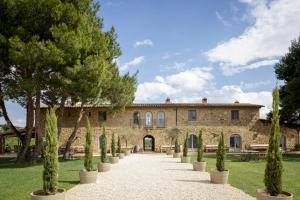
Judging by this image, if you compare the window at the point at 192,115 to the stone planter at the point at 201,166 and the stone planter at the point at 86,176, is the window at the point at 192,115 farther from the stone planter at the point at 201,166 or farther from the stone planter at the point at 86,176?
the stone planter at the point at 86,176

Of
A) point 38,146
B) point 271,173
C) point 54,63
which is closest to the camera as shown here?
point 271,173

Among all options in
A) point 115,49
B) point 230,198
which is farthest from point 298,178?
point 115,49

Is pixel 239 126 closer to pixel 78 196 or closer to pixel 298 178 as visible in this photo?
pixel 298 178

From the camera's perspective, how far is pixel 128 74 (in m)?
27.1

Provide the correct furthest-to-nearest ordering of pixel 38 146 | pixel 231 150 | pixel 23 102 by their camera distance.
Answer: pixel 231 150
pixel 23 102
pixel 38 146

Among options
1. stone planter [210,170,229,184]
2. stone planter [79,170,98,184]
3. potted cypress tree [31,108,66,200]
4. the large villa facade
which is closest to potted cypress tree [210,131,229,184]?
stone planter [210,170,229,184]

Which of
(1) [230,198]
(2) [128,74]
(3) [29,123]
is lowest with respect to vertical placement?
(1) [230,198]

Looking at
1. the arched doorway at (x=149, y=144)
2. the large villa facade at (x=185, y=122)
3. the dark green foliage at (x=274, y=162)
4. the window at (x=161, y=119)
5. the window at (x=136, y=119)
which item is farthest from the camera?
the arched doorway at (x=149, y=144)

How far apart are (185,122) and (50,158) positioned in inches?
1036

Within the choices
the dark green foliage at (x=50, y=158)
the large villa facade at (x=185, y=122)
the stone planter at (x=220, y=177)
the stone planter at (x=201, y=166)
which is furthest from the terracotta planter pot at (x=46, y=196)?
the large villa facade at (x=185, y=122)

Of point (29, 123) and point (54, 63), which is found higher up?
point (54, 63)

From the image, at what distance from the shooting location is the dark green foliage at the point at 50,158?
8.03 m

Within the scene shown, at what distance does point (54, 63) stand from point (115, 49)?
7.67 m

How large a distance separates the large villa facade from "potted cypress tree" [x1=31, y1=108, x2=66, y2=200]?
82.4 ft
